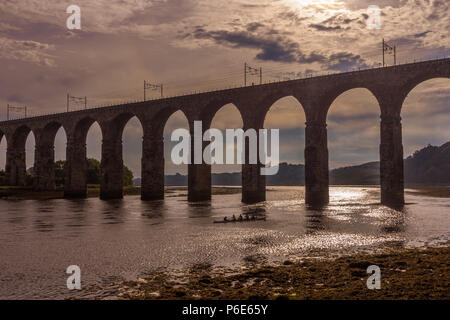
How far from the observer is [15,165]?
86.9 metres

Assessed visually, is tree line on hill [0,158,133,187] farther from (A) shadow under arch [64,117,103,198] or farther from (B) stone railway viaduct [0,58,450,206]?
(A) shadow under arch [64,117,103,198]

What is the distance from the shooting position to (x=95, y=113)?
70.8 meters

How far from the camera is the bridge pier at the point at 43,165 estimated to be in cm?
7975

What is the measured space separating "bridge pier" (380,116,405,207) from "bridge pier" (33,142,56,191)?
203 ft

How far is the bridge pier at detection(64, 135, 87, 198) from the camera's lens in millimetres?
73125

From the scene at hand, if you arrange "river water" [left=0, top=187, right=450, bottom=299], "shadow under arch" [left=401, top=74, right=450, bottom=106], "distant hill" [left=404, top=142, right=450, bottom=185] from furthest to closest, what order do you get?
"distant hill" [left=404, top=142, right=450, bottom=185], "shadow under arch" [left=401, top=74, right=450, bottom=106], "river water" [left=0, top=187, right=450, bottom=299]

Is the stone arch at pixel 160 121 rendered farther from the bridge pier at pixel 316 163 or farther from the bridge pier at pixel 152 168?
the bridge pier at pixel 316 163

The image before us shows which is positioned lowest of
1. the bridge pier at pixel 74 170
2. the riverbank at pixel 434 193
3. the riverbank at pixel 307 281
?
the riverbank at pixel 434 193

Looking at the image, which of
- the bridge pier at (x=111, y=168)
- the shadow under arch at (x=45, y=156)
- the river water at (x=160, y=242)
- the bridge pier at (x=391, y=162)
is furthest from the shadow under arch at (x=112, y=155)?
the bridge pier at (x=391, y=162)

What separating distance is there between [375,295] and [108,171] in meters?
61.4

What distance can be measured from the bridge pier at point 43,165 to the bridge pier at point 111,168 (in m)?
17.7

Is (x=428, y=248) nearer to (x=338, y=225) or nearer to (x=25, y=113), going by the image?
(x=338, y=225)

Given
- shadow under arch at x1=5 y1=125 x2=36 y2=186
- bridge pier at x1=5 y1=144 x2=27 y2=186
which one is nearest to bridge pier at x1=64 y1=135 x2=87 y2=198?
shadow under arch at x1=5 y1=125 x2=36 y2=186
